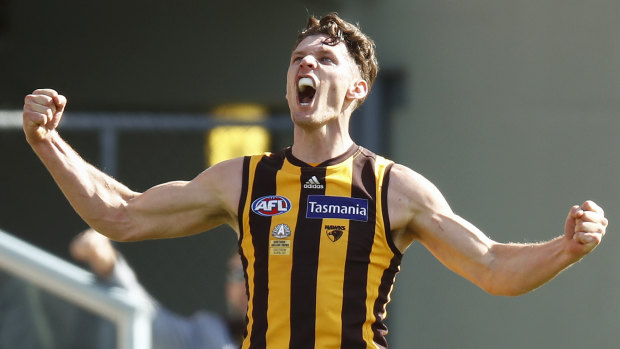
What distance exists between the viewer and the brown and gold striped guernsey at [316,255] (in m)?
3.62

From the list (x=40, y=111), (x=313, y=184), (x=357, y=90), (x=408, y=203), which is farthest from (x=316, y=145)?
(x=40, y=111)

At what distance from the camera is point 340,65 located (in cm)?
392

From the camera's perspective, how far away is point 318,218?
12.2ft

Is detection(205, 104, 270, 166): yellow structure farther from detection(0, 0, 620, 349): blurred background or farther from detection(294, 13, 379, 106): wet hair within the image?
detection(294, 13, 379, 106): wet hair

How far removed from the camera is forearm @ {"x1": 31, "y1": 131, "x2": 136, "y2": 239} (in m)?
3.82

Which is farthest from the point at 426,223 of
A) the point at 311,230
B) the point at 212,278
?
the point at 212,278

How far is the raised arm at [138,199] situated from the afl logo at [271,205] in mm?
103

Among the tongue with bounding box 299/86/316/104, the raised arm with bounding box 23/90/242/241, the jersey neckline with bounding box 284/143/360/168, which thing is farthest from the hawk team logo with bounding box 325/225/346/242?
the tongue with bounding box 299/86/316/104

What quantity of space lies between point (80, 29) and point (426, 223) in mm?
7228

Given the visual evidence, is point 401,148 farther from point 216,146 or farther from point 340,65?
point 340,65

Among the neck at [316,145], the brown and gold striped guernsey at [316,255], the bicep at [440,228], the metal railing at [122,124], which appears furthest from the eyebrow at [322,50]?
the metal railing at [122,124]

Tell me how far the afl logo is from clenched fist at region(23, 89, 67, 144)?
2.61 ft

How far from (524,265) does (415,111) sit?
164 inches

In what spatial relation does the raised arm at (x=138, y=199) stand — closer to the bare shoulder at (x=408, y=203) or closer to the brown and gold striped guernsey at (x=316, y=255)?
the brown and gold striped guernsey at (x=316, y=255)
